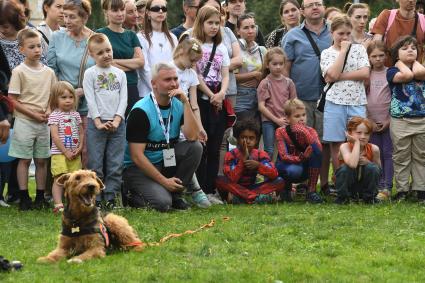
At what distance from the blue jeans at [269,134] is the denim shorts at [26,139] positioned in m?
2.84

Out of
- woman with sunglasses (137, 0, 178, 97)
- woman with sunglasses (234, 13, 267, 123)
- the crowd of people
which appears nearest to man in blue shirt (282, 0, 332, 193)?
the crowd of people

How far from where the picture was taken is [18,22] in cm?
1094

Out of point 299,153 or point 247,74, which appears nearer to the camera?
point 299,153

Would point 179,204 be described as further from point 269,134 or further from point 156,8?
point 156,8

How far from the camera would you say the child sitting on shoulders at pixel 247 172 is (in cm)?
1124

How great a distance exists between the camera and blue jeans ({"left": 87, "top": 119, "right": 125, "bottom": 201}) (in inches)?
411

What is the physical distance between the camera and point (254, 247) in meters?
7.95

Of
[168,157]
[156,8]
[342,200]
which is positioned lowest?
[342,200]

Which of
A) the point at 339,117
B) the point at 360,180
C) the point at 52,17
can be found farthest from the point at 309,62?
the point at 52,17

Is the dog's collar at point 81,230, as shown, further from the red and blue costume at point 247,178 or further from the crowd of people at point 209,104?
the red and blue costume at point 247,178

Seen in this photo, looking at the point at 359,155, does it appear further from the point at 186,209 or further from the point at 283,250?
the point at 283,250

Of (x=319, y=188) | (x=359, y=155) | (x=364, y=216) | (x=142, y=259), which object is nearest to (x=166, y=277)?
(x=142, y=259)

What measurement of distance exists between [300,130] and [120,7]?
2571 mm

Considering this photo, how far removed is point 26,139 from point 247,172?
8.65 ft
